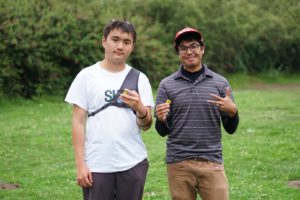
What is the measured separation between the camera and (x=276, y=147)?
10633 millimetres

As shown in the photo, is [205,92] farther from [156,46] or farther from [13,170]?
[156,46]

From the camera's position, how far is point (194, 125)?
14.5ft

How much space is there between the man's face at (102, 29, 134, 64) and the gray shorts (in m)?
0.74

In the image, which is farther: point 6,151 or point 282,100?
point 282,100

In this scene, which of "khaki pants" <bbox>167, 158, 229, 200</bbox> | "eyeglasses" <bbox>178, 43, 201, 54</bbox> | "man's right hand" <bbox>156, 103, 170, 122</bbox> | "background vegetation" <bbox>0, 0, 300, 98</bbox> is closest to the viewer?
"man's right hand" <bbox>156, 103, 170, 122</bbox>

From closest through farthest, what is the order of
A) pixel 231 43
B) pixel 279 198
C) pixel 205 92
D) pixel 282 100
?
pixel 205 92 < pixel 279 198 < pixel 282 100 < pixel 231 43

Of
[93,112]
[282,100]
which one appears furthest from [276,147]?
[282,100]

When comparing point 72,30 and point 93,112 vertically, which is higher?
point 72,30

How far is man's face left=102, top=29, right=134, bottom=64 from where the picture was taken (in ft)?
13.3

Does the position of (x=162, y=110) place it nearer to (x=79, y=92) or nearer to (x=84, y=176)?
(x=79, y=92)

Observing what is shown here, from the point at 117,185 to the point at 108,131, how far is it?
37 cm

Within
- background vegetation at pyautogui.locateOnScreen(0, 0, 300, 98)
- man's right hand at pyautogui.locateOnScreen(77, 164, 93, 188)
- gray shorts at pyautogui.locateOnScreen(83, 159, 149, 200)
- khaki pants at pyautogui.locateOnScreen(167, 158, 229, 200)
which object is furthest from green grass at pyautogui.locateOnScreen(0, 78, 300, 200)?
man's right hand at pyautogui.locateOnScreen(77, 164, 93, 188)

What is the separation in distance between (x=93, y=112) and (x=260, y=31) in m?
28.4

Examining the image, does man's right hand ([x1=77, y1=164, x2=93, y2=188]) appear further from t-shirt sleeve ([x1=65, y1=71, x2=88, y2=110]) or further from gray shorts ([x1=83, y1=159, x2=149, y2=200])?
t-shirt sleeve ([x1=65, y1=71, x2=88, y2=110])
